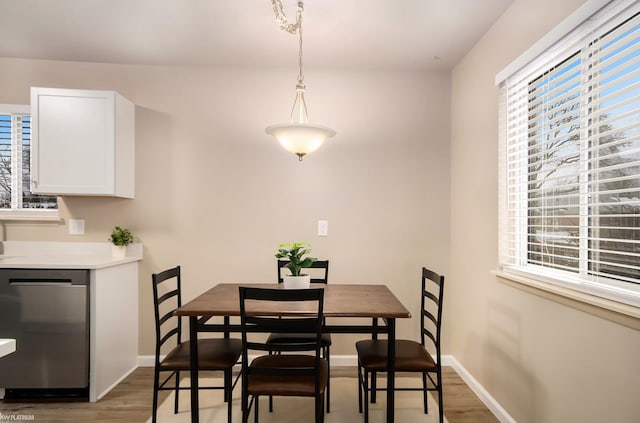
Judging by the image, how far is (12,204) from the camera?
3125 millimetres

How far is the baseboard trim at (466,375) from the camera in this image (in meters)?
2.32

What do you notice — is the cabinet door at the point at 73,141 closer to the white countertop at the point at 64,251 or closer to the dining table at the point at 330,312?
the white countertop at the point at 64,251

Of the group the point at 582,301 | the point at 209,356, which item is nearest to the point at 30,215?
the point at 209,356

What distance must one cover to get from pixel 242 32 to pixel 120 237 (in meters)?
1.88

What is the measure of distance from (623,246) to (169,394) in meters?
2.84

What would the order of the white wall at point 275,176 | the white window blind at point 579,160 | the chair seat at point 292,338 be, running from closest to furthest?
the white window blind at point 579,160, the chair seat at point 292,338, the white wall at point 275,176

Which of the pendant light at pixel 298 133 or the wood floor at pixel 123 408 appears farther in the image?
the wood floor at pixel 123 408

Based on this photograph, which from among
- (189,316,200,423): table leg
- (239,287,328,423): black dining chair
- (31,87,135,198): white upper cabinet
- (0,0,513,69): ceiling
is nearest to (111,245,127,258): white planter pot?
(31,87,135,198): white upper cabinet

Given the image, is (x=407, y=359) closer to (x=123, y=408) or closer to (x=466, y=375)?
(x=466, y=375)

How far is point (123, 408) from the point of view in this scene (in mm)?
2477

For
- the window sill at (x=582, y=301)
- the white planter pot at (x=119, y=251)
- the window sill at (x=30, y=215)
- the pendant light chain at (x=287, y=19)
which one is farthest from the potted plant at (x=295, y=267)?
the window sill at (x=30, y=215)

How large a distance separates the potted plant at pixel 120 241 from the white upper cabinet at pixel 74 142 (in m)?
0.36

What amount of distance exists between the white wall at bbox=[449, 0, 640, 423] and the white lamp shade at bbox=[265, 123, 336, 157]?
1.22 meters

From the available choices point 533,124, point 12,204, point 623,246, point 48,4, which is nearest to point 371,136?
point 533,124
